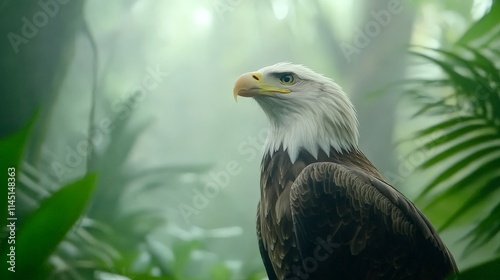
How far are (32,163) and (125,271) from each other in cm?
55

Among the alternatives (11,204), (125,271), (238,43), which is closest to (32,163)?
(11,204)

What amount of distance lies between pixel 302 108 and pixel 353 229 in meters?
0.48

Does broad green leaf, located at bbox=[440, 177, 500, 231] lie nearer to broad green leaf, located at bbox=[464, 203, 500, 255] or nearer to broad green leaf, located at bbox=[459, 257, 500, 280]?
broad green leaf, located at bbox=[464, 203, 500, 255]

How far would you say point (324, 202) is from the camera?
1.75m

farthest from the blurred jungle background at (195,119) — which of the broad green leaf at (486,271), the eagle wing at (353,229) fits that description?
the eagle wing at (353,229)

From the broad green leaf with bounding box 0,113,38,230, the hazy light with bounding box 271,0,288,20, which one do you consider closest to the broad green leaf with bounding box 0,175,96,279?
the broad green leaf with bounding box 0,113,38,230

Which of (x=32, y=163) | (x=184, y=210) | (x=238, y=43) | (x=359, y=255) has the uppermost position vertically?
(x=238, y=43)

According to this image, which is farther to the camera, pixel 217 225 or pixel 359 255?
pixel 217 225

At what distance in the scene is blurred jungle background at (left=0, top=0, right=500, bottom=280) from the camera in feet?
7.20

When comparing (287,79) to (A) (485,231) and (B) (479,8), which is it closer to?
(B) (479,8)

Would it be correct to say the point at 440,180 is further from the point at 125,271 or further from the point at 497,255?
the point at 125,271

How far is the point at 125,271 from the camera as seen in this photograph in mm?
2201

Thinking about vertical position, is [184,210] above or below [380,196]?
above

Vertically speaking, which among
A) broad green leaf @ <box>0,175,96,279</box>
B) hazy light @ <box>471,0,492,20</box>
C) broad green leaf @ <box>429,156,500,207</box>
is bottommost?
broad green leaf @ <box>429,156,500,207</box>
